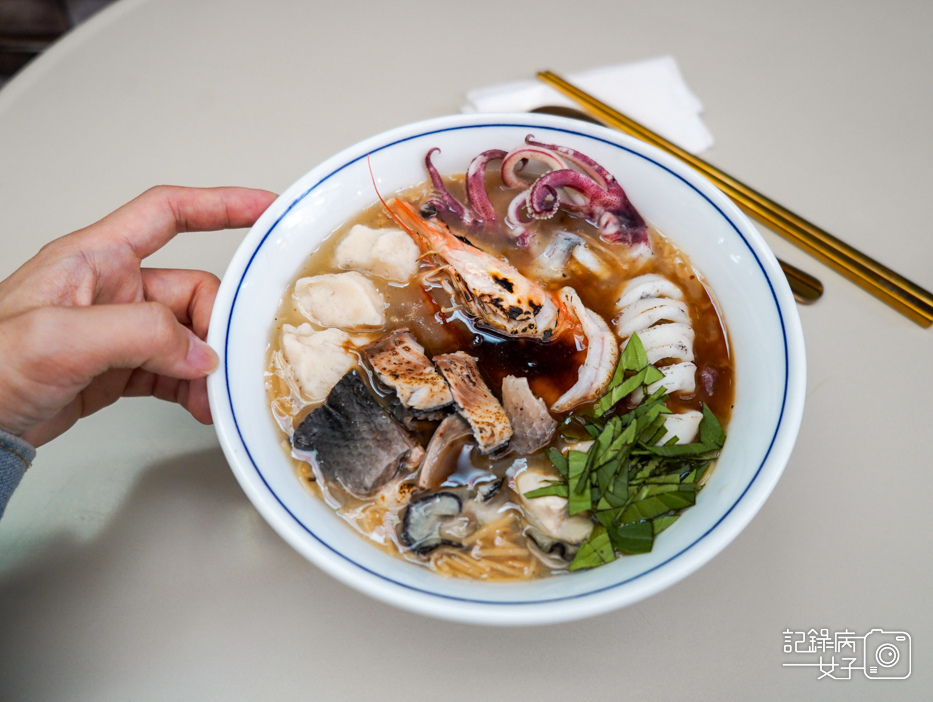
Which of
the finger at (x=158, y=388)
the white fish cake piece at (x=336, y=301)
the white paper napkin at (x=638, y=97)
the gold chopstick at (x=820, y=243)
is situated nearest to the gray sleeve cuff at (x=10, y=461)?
the finger at (x=158, y=388)

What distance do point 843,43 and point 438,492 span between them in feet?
8.94

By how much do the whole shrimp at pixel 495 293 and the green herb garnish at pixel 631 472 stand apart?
0.30m

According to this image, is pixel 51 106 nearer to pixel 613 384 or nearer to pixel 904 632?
pixel 613 384

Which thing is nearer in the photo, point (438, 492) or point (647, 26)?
point (438, 492)

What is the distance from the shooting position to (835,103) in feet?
8.93

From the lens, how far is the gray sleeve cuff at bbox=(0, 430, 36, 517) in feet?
5.52

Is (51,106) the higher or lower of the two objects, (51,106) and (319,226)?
the higher

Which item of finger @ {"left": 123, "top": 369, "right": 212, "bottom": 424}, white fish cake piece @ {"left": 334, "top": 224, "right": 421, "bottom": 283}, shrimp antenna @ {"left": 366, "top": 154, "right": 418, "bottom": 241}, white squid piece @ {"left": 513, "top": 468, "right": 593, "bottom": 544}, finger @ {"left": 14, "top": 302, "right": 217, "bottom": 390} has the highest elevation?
shrimp antenna @ {"left": 366, "top": 154, "right": 418, "bottom": 241}

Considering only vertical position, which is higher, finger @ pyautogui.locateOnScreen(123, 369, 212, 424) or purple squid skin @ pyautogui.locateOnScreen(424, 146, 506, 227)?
purple squid skin @ pyautogui.locateOnScreen(424, 146, 506, 227)

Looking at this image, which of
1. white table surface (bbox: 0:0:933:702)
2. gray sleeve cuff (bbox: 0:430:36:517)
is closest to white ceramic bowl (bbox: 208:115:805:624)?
white table surface (bbox: 0:0:933:702)

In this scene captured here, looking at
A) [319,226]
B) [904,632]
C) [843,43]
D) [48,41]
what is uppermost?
[48,41]

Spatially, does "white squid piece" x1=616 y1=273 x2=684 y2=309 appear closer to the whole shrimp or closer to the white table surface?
the whole shrimp

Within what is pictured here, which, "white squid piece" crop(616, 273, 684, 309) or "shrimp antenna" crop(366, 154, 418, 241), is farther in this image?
"shrimp antenna" crop(366, 154, 418, 241)

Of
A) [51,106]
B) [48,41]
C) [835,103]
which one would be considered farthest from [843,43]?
[48,41]
